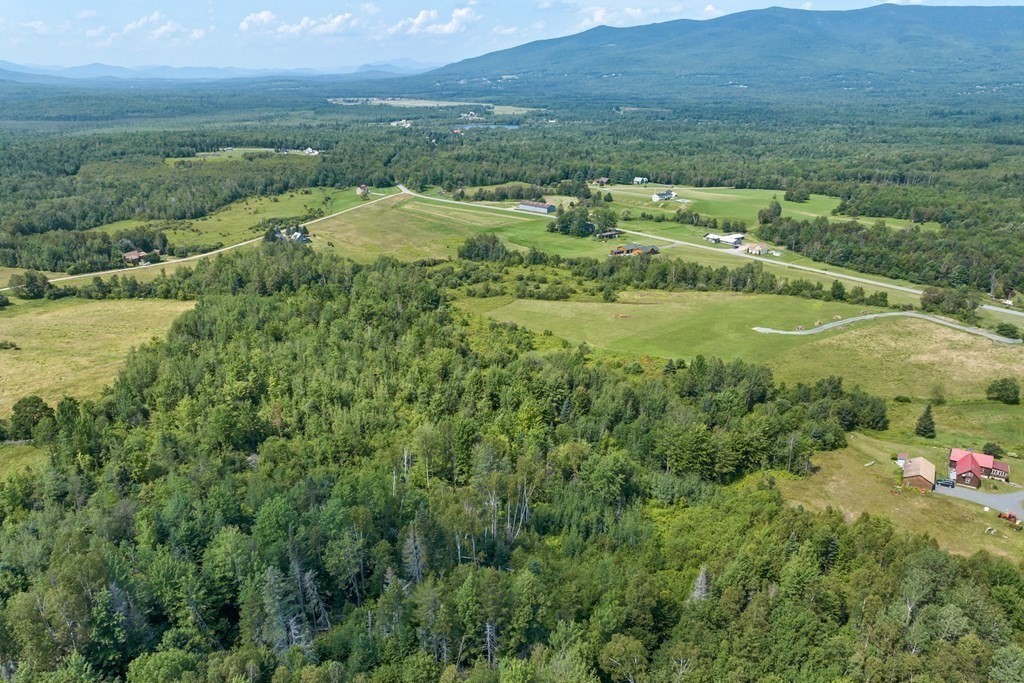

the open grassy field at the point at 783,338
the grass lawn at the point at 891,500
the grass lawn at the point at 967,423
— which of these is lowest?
the grass lawn at the point at 891,500

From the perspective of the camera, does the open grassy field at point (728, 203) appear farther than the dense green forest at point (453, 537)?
Yes

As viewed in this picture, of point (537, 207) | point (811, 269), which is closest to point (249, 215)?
point (537, 207)

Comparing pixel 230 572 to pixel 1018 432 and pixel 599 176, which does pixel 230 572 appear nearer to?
pixel 1018 432

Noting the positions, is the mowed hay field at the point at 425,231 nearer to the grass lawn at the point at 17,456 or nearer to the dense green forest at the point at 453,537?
the dense green forest at the point at 453,537

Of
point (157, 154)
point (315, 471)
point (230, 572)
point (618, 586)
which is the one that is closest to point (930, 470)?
point (618, 586)

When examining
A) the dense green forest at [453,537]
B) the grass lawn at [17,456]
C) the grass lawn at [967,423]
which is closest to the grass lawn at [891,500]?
the dense green forest at [453,537]

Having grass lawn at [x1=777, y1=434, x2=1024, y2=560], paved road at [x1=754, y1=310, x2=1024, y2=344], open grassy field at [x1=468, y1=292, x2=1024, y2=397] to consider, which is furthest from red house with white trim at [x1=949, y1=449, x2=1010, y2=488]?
paved road at [x1=754, y1=310, x2=1024, y2=344]

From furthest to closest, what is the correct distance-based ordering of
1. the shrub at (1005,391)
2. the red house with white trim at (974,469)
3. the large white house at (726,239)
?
the large white house at (726,239) < the shrub at (1005,391) < the red house with white trim at (974,469)

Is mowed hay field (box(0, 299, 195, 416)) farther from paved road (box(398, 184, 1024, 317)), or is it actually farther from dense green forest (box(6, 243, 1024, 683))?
paved road (box(398, 184, 1024, 317))
